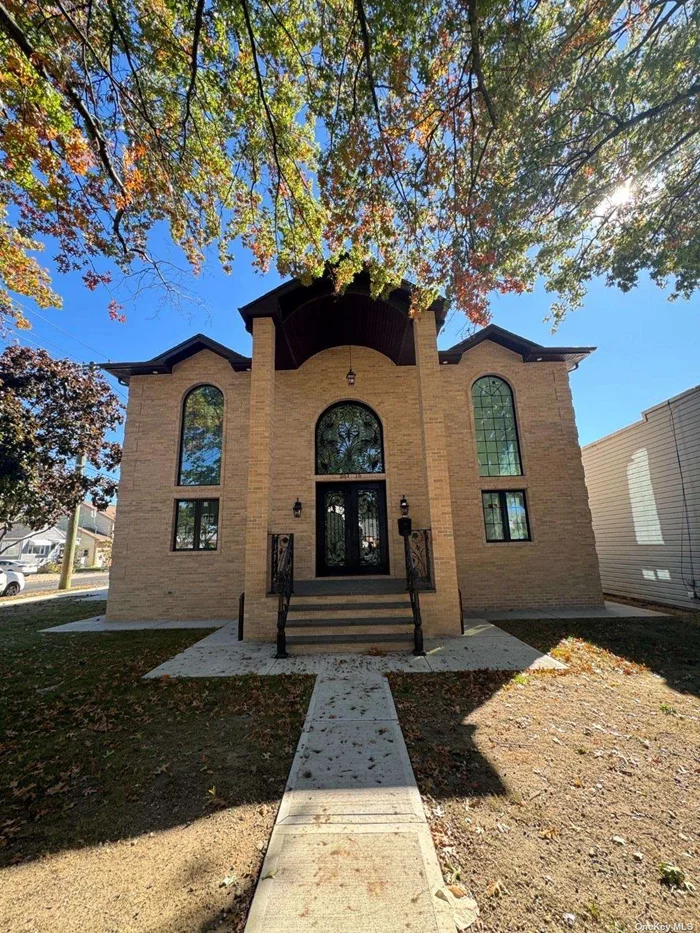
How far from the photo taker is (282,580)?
6.31 meters

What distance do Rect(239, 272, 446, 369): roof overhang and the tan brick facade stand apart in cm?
47

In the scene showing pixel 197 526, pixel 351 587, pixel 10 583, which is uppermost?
pixel 197 526

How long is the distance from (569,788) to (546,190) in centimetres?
855

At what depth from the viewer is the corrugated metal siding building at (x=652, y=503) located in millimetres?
9406

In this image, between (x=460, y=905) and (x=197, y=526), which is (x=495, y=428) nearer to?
(x=197, y=526)

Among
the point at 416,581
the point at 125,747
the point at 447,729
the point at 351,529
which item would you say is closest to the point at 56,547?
the point at 351,529

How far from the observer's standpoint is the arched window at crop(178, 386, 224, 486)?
1009 cm

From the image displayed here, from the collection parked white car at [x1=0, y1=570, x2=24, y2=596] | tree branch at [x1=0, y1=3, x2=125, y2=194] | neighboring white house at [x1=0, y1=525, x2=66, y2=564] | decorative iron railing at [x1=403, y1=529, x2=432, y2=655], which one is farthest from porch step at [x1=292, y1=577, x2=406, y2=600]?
neighboring white house at [x1=0, y1=525, x2=66, y2=564]

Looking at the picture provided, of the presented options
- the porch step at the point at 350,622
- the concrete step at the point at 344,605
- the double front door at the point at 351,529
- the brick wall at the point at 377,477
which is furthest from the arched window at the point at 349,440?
the porch step at the point at 350,622

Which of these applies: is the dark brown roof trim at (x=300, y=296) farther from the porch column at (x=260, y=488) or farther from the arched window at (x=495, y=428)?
the arched window at (x=495, y=428)

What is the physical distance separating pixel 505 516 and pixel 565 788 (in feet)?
24.8

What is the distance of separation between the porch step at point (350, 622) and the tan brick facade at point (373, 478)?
2629mm

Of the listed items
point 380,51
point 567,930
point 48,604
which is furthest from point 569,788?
point 48,604

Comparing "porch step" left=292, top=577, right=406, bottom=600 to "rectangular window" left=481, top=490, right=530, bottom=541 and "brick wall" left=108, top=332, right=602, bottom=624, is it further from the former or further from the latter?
"rectangular window" left=481, top=490, right=530, bottom=541
